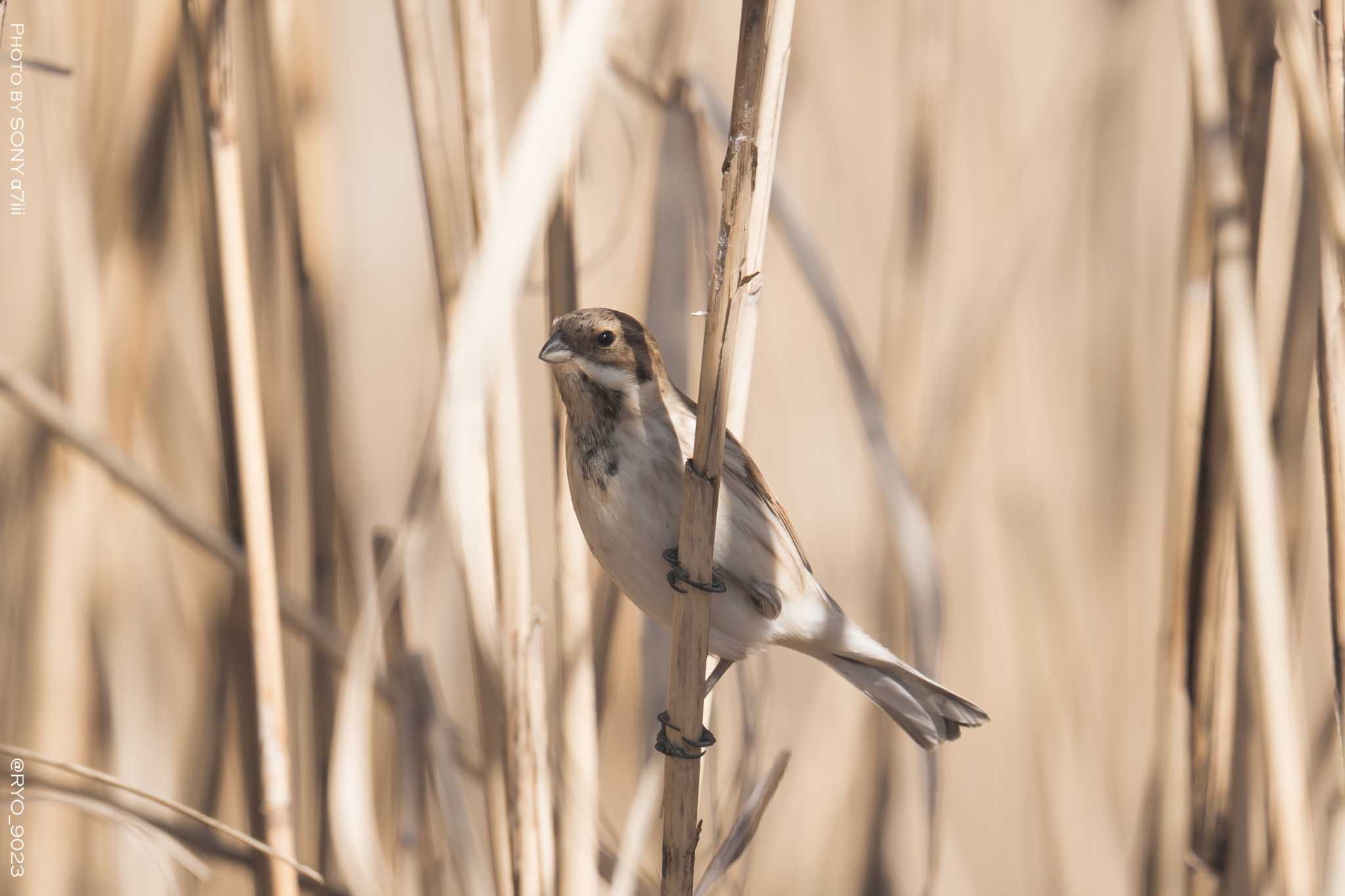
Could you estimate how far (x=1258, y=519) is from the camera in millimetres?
875

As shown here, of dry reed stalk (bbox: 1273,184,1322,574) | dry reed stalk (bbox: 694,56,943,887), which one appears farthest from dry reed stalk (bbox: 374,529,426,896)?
Result: dry reed stalk (bbox: 1273,184,1322,574)

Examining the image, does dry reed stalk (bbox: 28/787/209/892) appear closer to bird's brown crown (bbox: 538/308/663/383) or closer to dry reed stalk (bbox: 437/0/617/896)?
dry reed stalk (bbox: 437/0/617/896)

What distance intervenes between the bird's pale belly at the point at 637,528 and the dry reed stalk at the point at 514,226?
125 mm

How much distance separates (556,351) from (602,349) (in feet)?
0.15

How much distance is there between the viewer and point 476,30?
33.7 inches

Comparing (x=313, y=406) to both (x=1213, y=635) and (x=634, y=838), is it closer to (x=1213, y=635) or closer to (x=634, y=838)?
(x=634, y=838)

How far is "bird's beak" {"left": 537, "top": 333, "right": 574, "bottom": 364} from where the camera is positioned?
843mm

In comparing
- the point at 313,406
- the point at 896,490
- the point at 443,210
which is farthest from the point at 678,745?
the point at 313,406

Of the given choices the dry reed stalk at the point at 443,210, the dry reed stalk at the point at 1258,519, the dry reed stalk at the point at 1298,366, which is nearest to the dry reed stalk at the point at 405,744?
the dry reed stalk at the point at 443,210

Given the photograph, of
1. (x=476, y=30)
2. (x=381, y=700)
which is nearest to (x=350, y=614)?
(x=381, y=700)

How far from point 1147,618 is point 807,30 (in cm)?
110

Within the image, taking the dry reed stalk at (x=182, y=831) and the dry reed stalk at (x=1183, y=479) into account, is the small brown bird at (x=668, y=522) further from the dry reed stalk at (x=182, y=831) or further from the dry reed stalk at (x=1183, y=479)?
the dry reed stalk at (x=182, y=831)

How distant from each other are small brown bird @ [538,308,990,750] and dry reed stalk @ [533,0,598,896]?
0.25 ft

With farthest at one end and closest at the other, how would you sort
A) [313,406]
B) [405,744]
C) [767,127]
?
[313,406]
[405,744]
[767,127]
